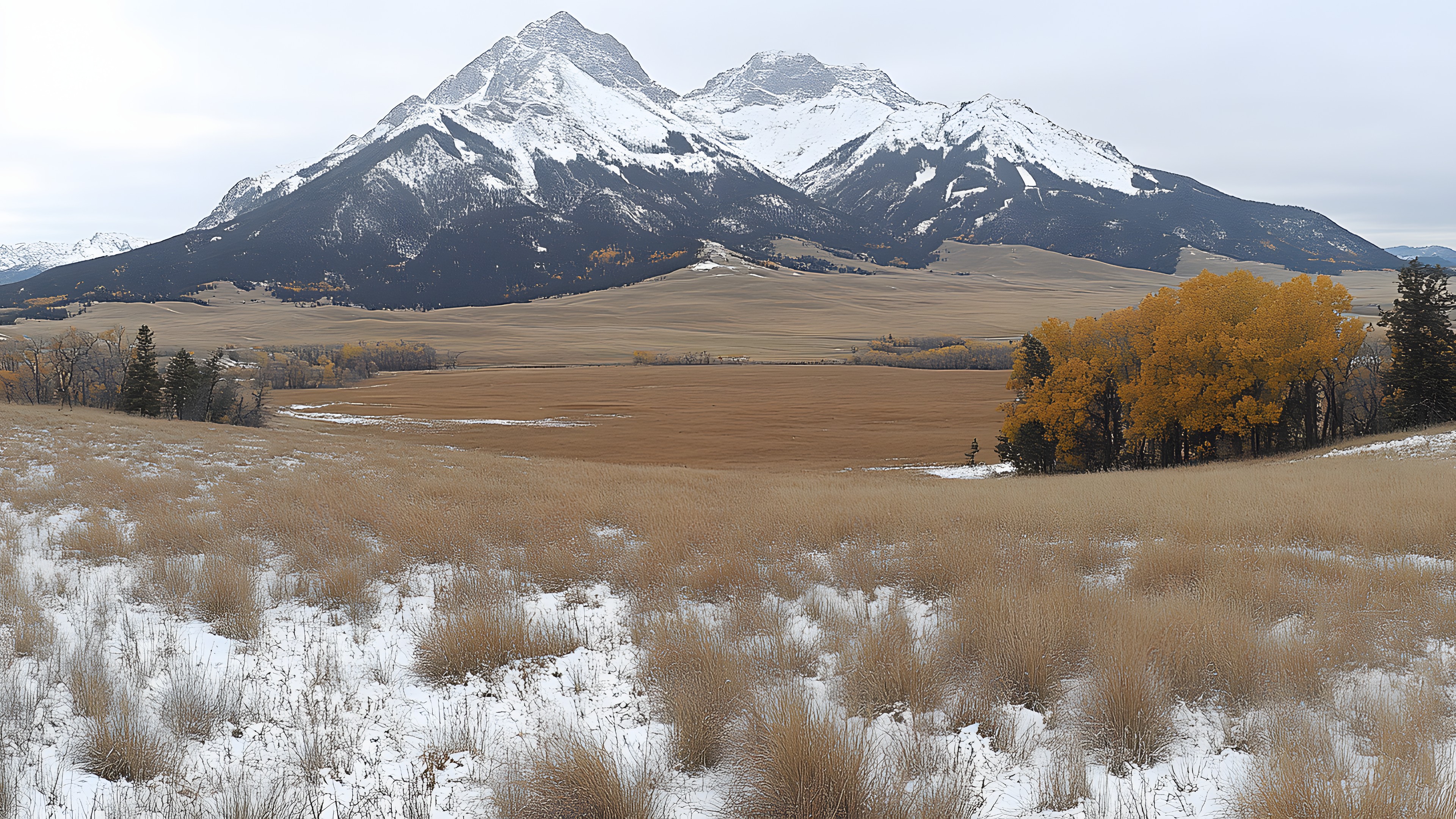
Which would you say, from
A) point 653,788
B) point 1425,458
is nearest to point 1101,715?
point 653,788

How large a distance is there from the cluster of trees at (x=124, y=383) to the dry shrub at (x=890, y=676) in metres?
61.1

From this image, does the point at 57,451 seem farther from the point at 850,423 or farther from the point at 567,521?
the point at 850,423

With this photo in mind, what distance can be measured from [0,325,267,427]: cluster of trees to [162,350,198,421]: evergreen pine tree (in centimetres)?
5

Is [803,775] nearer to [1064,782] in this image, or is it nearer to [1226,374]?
[1064,782]

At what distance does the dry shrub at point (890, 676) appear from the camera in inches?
175

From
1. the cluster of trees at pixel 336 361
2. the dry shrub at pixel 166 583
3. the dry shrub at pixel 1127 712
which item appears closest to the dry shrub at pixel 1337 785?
the dry shrub at pixel 1127 712

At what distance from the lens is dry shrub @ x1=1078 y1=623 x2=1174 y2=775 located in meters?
3.85

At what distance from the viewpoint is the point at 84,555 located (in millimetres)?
7602

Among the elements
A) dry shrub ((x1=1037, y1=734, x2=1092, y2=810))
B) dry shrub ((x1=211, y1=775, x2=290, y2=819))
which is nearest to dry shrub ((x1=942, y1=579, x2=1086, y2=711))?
dry shrub ((x1=1037, y1=734, x2=1092, y2=810))

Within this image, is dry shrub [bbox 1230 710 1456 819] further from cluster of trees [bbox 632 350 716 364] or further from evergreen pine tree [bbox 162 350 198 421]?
cluster of trees [bbox 632 350 716 364]

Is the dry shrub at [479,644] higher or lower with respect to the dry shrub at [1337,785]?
lower

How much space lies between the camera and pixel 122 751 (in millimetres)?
3791

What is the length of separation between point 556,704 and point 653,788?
1.15 metres

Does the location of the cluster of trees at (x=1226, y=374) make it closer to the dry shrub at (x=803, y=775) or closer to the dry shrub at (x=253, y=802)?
the dry shrub at (x=803, y=775)
